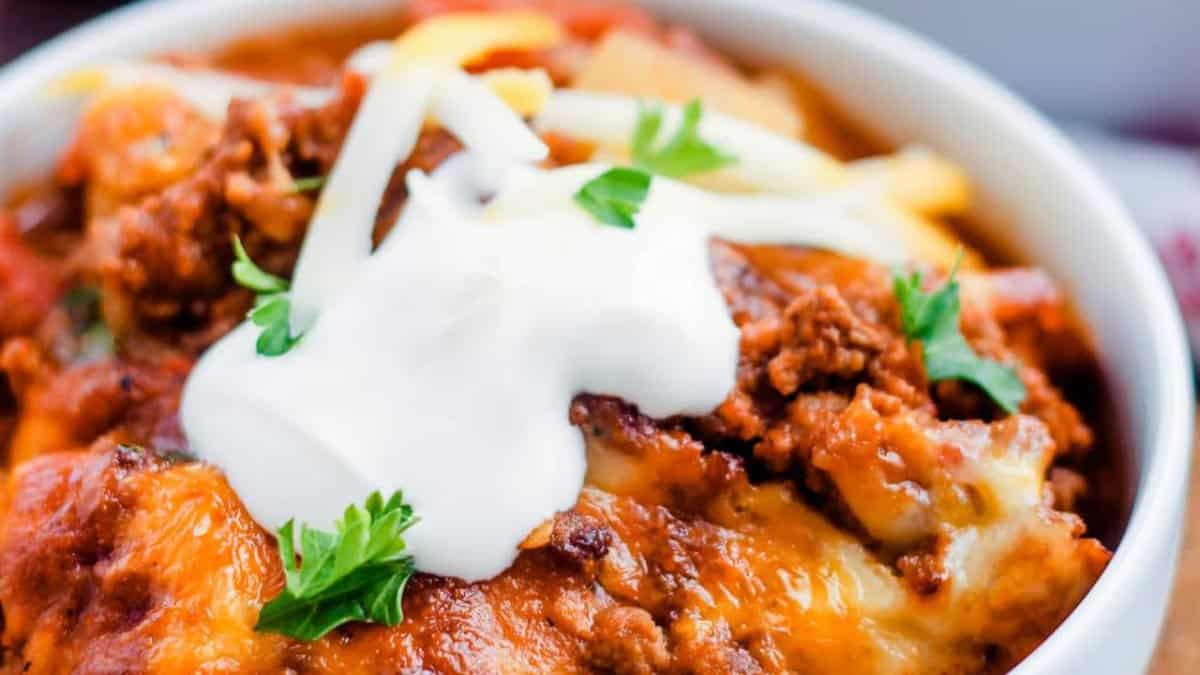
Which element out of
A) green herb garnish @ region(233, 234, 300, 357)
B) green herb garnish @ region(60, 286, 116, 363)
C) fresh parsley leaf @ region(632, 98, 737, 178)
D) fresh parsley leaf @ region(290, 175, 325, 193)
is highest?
fresh parsley leaf @ region(632, 98, 737, 178)

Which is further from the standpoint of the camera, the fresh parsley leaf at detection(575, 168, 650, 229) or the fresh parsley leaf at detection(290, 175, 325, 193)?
the fresh parsley leaf at detection(290, 175, 325, 193)

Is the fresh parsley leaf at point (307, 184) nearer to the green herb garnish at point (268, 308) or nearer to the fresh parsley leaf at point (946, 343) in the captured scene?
the green herb garnish at point (268, 308)

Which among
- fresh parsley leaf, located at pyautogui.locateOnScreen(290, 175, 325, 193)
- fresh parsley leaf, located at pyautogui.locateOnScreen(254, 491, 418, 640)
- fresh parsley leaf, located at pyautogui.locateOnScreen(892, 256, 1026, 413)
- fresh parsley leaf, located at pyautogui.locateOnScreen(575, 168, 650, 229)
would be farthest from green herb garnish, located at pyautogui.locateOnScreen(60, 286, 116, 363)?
fresh parsley leaf, located at pyautogui.locateOnScreen(892, 256, 1026, 413)

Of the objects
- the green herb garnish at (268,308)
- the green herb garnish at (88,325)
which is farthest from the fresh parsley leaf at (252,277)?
the green herb garnish at (88,325)

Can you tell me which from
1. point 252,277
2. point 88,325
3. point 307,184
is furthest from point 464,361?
point 88,325

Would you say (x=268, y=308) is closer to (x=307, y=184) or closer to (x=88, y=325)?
(x=307, y=184)

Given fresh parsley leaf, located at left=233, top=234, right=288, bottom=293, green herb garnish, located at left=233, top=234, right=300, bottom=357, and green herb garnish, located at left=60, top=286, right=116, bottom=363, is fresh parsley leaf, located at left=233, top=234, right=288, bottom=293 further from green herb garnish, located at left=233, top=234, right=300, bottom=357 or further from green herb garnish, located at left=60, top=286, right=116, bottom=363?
green herb garnish, located at left=60, top=286, right=116, bottom=363
